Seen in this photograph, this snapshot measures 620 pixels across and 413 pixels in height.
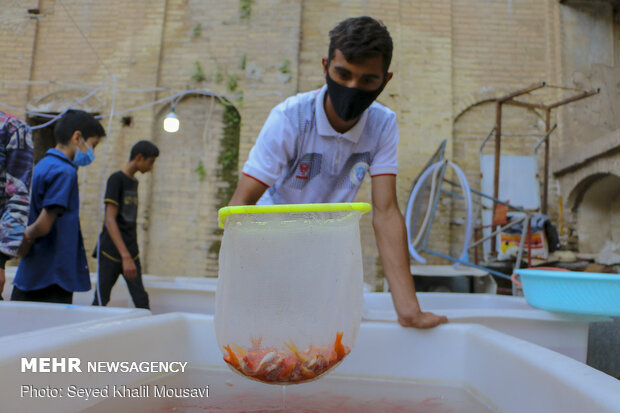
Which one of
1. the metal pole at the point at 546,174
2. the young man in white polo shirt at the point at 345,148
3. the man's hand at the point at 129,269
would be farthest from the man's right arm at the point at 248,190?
the metal pole at the point at 546,174

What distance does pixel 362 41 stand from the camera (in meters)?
1.38

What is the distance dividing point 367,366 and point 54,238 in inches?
75.7

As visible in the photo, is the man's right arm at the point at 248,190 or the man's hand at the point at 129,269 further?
the man's hand at the point at 129,269

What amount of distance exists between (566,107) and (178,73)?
221 inches

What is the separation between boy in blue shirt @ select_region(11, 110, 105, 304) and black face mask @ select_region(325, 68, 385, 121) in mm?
1616

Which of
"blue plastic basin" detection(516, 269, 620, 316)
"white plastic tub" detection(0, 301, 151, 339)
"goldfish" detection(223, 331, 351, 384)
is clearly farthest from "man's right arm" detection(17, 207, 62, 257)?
"blue plastic basin" detection(516, 269, 620, 316)

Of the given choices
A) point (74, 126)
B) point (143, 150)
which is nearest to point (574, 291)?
point (74, 126)

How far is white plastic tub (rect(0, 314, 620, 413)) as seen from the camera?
904 millimetres

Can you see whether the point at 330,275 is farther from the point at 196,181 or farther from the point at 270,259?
the point at 196,181

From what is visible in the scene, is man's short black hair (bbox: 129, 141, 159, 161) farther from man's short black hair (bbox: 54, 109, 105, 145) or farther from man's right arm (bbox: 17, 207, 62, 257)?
man's right arm (bbox: 17, 207, 62, 257)

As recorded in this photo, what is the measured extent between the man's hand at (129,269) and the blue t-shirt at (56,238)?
71cm

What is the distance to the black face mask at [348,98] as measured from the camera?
1.53m

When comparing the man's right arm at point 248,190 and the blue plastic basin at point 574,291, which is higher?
the man's right arm at point 248,190

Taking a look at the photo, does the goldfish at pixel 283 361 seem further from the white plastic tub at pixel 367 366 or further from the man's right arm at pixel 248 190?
the man's right arm at pixel 248 190
